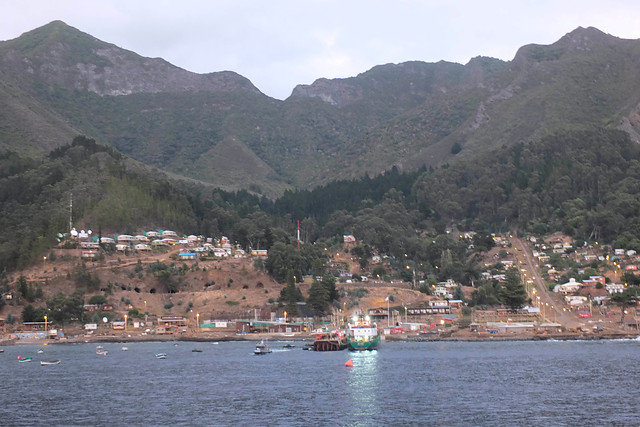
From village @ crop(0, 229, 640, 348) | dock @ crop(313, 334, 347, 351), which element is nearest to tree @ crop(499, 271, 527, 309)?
village @ crop(0, 229, 640, 348)

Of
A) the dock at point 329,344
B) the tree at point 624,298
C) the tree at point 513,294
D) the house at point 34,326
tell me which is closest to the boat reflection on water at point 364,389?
the dock at point 329,344

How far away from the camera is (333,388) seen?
324ft

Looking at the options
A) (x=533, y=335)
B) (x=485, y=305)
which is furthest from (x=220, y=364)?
(x=485, y=305)

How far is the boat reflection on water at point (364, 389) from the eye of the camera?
8112cm

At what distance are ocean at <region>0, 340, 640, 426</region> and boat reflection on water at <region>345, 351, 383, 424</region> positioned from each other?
11 cm

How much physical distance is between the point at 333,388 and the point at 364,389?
3.69 m

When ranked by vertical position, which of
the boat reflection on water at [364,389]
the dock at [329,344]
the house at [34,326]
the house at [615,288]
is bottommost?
the boat reflection on water at [364,389]

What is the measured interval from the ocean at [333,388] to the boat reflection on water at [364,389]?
0.11 meters

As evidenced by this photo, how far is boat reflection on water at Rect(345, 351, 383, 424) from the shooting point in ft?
266

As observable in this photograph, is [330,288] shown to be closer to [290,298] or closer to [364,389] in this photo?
[290,298]

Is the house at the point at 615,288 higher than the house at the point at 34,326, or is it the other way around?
the house at the point at 615,288

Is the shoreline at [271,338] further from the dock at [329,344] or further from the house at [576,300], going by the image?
the house at [576,300]

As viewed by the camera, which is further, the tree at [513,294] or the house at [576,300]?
the house at [576,300]

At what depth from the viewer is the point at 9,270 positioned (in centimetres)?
19850
